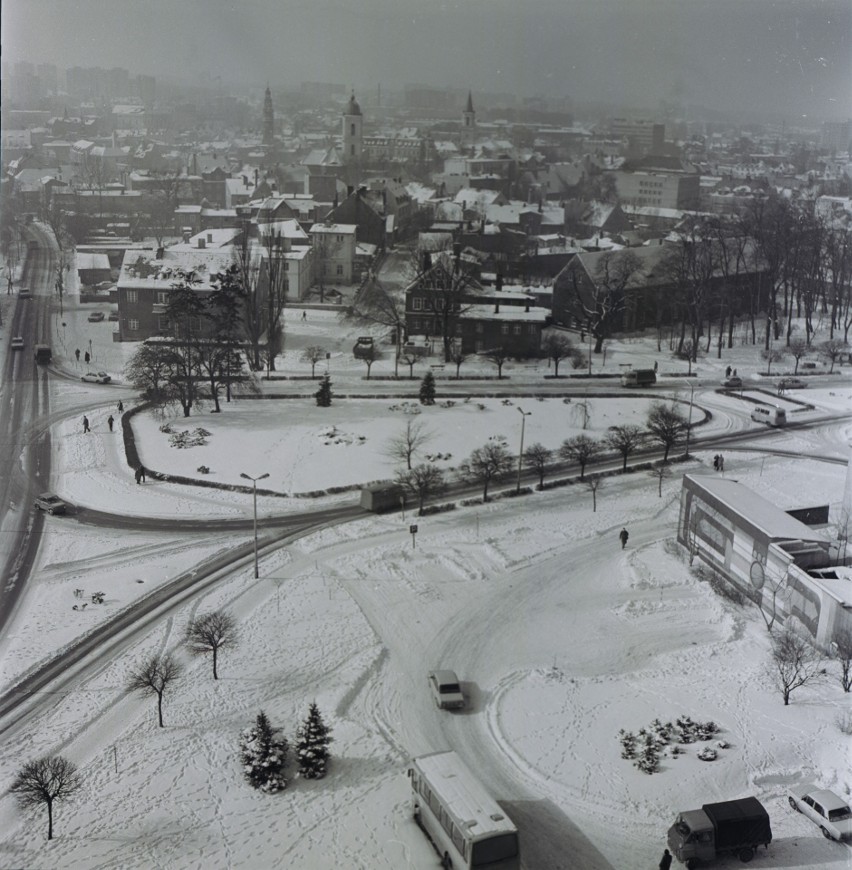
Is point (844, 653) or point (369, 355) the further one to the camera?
point (369, 355)

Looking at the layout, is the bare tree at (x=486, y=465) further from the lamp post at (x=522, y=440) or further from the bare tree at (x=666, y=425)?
the bare tree at (x=666, y=425)

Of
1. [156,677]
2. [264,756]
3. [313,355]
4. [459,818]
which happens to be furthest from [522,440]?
[459,818]

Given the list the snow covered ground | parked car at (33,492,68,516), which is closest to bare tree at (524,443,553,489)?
the snow covered ground

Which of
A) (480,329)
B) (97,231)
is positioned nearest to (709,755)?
(480,329)

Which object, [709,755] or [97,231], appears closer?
[709,755]

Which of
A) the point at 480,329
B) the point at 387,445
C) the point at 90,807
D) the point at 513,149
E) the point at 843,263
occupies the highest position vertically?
the point at 513,149

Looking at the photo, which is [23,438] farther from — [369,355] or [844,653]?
[844,653]

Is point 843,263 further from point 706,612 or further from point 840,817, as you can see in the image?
point 840,817
